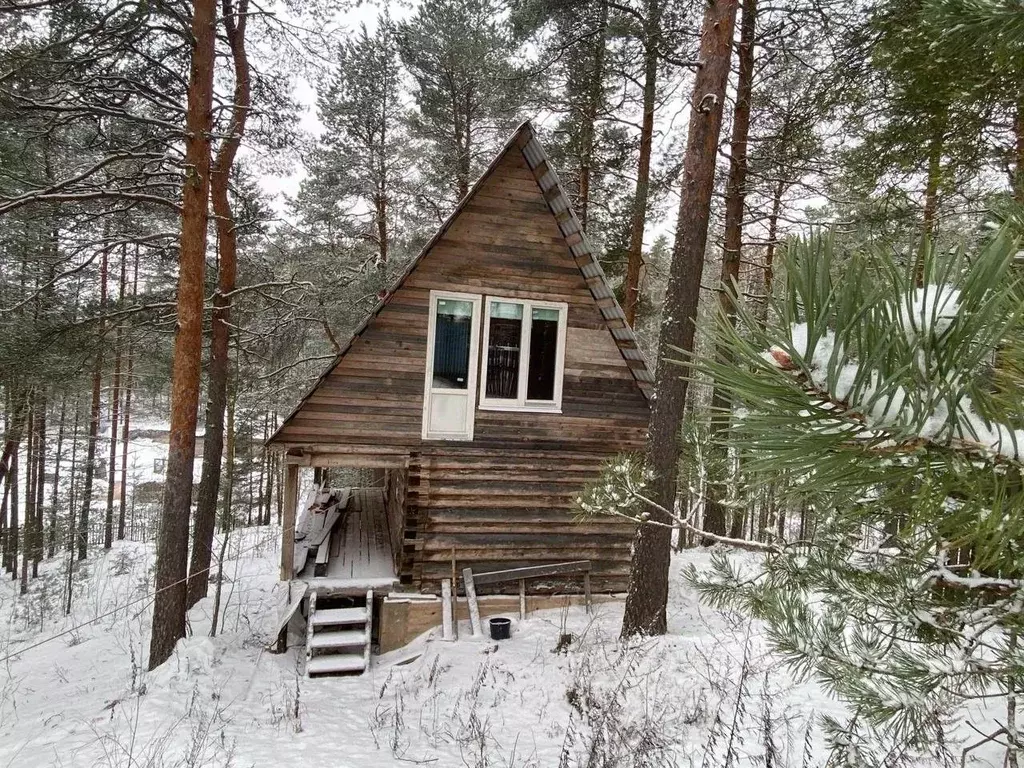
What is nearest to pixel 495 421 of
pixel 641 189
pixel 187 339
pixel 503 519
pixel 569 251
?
pixel 503 519

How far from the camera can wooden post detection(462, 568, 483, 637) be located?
767cm

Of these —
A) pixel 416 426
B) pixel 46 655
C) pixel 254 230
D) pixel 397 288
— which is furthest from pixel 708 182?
pixel 46 655

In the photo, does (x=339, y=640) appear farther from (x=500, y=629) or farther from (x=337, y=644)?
(x=500, y=629)

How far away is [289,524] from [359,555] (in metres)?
2.16

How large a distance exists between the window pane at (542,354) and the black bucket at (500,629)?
327cm

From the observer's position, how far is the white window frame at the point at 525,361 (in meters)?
7.95

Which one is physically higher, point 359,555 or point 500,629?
point 359,555

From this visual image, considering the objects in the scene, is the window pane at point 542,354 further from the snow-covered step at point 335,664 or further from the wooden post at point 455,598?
the snow-covered step at point 335,664

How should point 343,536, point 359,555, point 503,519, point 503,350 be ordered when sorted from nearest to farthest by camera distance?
point 503,350, point 503,519, point 359,555, point 343,536

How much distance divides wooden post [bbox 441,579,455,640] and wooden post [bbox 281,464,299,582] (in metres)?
2.24

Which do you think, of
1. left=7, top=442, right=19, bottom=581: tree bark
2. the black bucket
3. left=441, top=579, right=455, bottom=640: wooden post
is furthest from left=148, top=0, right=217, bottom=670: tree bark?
left=7, top=442, right=19, bottom=581: tree bark

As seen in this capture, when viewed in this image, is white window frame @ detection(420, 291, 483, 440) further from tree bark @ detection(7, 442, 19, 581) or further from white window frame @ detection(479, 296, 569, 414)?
tree bark @ detection(7, 442, 19, 581)

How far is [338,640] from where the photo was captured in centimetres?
714

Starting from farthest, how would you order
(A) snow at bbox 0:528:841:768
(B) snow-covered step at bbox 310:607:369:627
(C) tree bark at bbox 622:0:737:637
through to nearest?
1. (B) snow-covered step at bbox 310:607:369:627
2. (C) tree bark at bbox 622:0:737:637
3. (A) snow at bbox 0:528:841:768
